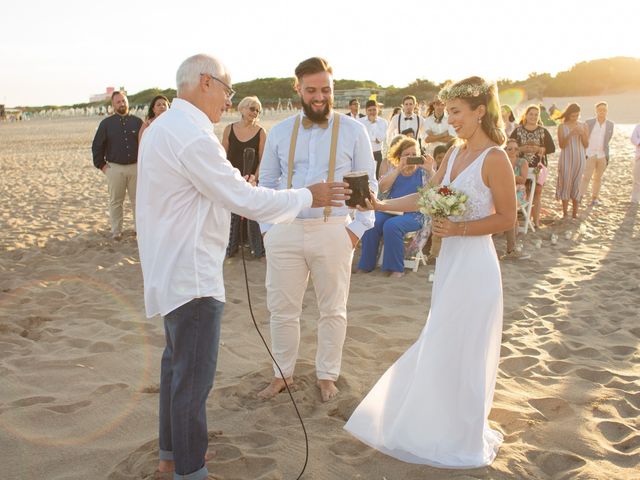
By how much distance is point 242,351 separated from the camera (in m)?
4.88

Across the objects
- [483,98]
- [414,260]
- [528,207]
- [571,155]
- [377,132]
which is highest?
[483,98]

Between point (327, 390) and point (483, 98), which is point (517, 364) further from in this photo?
point (483, 98)

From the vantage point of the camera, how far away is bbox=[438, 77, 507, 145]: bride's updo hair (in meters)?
Result: 3.18

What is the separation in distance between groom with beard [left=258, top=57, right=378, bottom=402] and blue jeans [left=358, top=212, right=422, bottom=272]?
3.29m

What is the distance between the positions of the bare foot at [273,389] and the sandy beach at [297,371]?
2.6 inches

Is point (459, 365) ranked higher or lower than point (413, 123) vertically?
lower

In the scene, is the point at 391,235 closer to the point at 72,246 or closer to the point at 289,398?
the point at 289,398

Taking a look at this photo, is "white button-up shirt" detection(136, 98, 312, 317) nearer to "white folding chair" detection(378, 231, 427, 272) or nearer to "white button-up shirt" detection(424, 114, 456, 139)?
"white folding chair" detection(378, 231, 427, 272)

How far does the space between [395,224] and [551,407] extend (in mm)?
3629

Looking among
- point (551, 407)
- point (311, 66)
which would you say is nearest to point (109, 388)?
point (311, 66)

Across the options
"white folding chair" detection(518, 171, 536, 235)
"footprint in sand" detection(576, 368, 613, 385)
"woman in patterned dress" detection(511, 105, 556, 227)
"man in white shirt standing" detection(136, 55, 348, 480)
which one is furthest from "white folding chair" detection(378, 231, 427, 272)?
"man in white shirt standing" detection(136, 55, 348, 480)

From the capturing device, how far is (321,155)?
374 cm

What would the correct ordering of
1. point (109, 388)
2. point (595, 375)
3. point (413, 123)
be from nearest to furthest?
point (109, 388) → point (595, 375) → point (413, 123)

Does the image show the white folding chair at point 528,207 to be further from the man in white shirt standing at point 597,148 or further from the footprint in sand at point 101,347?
the footprint in sand at point 101,347
